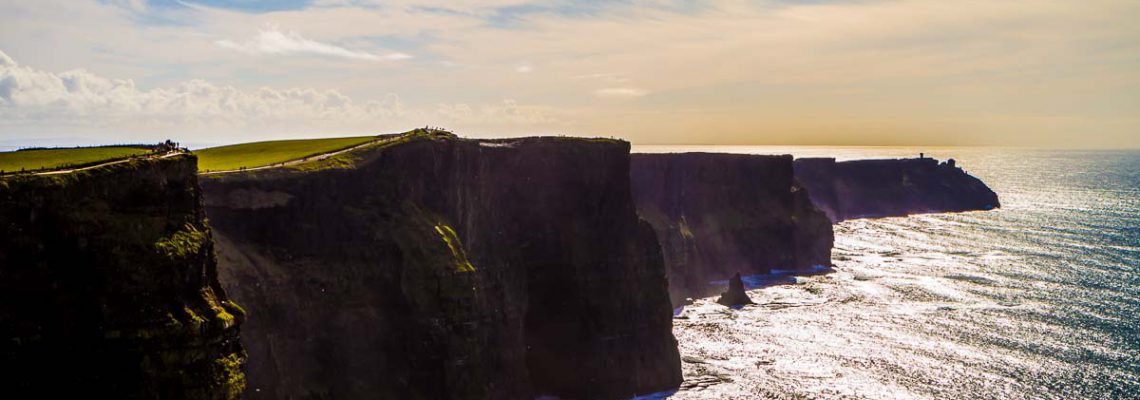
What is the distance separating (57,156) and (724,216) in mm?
122047

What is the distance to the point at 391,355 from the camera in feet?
191

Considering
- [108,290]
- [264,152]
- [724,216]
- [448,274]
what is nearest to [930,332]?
[724,216]

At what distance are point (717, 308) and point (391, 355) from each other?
70.9 meters

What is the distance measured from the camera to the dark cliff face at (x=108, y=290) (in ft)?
103

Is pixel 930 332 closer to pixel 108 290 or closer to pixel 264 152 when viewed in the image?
pixel 264 152

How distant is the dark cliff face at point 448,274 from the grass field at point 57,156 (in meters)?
9.03

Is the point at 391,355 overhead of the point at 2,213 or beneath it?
beneath

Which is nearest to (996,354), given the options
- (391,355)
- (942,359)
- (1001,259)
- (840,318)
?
(942,359)

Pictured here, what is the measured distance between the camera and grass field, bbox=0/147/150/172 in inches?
1517

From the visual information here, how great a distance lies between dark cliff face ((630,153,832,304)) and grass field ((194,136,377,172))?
212 feet

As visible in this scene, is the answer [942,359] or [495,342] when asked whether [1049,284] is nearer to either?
[942,359]

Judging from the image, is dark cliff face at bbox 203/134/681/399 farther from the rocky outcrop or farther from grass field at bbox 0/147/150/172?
the rocky outcrop

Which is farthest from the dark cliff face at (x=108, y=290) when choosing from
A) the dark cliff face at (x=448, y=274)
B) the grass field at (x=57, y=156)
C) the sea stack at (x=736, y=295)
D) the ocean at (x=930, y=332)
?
the sea stack at (x=736, y=295)

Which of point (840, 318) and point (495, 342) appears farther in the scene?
point (840, 318)
